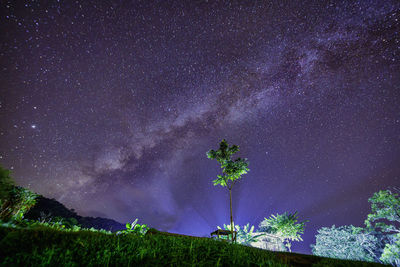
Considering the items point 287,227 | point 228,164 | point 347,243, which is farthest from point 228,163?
point 347,243

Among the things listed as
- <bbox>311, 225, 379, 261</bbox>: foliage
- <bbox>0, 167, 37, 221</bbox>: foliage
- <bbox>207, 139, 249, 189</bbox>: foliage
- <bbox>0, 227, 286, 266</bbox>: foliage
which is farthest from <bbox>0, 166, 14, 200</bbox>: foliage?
<bbox>311, 225, 379, 261</bbox>: foliage

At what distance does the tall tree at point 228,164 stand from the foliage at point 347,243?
23.8 metres

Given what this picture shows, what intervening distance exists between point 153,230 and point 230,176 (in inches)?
547

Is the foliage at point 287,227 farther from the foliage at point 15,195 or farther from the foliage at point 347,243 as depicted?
the foliage at point 15,195

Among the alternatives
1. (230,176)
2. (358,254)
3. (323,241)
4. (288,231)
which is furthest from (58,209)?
(358,254)

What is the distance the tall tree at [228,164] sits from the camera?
2112cm

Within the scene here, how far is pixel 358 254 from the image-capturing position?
2627 cm

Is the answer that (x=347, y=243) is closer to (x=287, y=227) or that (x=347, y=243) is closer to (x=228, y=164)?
(x=287, y=227)

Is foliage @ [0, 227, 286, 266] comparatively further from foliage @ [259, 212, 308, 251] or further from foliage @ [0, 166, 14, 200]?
foliage @ [259, 212, 308, 251]

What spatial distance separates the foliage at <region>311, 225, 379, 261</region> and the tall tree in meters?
23.8

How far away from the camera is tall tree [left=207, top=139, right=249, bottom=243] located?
69.3 ft

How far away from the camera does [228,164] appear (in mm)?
21688

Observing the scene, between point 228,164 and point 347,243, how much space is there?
87.6 feet

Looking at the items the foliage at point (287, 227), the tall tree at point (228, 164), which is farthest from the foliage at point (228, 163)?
the foliage at point (287, 227)
